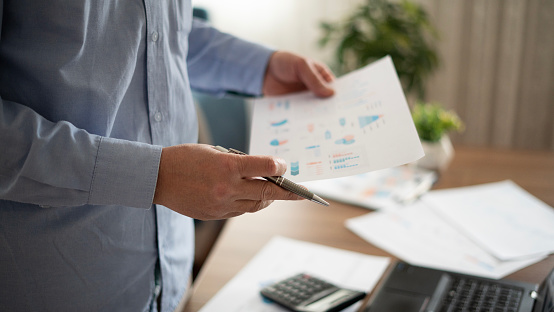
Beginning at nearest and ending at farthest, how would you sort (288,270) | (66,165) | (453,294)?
(66,165) < (453,294) < (288,270)

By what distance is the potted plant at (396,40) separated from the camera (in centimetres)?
254

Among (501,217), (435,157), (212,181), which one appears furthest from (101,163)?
(435,157)

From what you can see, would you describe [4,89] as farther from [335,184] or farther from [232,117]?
[232,117]

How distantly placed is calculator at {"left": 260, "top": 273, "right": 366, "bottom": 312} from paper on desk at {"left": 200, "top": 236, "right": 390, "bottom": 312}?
0.02m

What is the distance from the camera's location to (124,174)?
59 centimetres

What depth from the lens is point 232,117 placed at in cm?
231

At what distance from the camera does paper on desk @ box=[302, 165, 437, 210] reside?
1.25m

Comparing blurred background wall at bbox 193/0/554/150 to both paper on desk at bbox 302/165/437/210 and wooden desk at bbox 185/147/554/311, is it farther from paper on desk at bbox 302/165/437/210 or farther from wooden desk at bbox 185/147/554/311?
paper on desk at bbox 302/165/437/210

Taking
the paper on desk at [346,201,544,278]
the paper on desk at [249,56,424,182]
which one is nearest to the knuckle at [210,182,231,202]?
the paper on desk at [249,56,424,182]

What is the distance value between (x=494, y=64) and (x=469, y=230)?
2067 mm

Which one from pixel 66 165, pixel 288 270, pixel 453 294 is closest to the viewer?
pixel 66 165

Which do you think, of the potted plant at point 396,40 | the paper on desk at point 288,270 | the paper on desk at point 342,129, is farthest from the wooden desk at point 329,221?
the potted plant at point 396,40

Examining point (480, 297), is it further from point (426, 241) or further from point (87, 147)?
point (87, 147)

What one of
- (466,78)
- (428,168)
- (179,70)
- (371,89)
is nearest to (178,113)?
(179,70)
